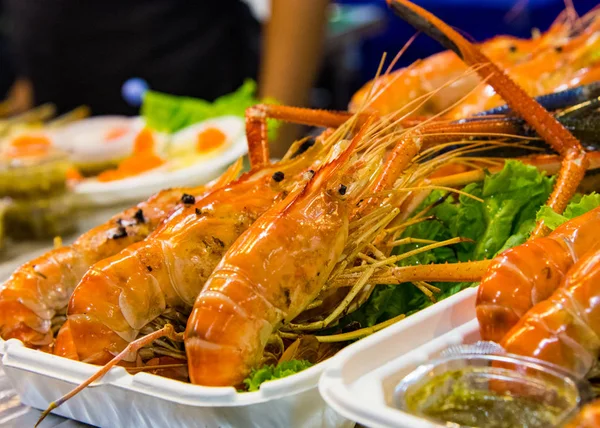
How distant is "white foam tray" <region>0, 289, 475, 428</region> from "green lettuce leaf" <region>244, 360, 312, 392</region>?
0.09 metres

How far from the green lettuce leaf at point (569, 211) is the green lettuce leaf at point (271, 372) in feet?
2.42

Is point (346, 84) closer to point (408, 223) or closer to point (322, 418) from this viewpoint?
point (408, 223)

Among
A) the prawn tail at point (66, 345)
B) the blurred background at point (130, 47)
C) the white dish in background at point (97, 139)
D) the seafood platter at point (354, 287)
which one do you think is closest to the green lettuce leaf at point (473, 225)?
the seafood platter at point (354, 287)

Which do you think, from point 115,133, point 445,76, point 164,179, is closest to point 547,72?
point 445,76

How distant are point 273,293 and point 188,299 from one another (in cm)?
38

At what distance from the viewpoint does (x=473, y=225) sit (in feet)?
7.13

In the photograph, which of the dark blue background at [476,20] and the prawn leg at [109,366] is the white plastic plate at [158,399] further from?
the dark blue background at [476,20]

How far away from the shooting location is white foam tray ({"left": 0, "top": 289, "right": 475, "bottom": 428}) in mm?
1537

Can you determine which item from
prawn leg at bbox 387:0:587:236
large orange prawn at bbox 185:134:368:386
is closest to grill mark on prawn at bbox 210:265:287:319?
large orange prawn at bbox 185:134:368:386

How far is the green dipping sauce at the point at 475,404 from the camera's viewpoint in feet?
4.12

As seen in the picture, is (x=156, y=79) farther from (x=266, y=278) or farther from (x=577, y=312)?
(x=577, y=312)

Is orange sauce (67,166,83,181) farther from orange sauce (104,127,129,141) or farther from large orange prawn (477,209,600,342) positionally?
large orange prawn (477,209,600,342)

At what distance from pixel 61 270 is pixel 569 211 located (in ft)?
5.34

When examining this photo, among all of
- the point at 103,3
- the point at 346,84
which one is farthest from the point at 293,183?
the point at 346,84
